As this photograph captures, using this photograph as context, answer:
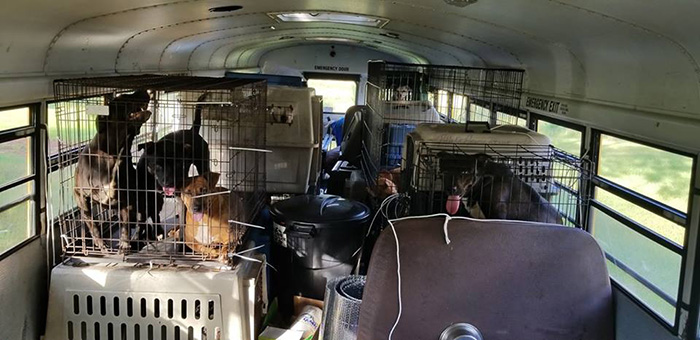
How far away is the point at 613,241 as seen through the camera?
2305 millimetres

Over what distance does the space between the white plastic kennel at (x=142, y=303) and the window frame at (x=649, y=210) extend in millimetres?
1487

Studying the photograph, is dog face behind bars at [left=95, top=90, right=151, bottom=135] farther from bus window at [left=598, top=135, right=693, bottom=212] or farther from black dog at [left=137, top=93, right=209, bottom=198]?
bus window at [left=598, top=135, right=693, bottom=212]

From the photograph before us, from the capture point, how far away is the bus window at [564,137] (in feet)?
8.96

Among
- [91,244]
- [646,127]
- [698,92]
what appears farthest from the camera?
[91,244]

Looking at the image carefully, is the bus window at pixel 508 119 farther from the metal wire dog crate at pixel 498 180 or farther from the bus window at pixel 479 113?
the metal wire dog crate at pixel 498 180

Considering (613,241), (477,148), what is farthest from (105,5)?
(613,241)

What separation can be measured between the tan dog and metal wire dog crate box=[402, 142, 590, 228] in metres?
0.79

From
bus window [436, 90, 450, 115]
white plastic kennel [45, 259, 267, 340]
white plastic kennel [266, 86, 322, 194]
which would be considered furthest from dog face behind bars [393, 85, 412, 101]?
white plastic kennel [45, 259, 267, 340]

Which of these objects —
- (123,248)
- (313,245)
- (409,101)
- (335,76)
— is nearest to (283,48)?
(335,76)

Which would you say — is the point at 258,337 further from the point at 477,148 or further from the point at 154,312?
the point at 477,148

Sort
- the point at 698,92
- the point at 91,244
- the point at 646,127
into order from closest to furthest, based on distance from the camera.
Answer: the point at 698,92
the point at 646,127
the point at 91,244

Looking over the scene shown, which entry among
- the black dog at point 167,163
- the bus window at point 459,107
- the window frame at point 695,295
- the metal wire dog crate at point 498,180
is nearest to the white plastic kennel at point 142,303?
the black dog at point 167,163

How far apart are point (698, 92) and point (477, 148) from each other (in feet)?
3.24

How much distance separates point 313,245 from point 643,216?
55.0 inches
